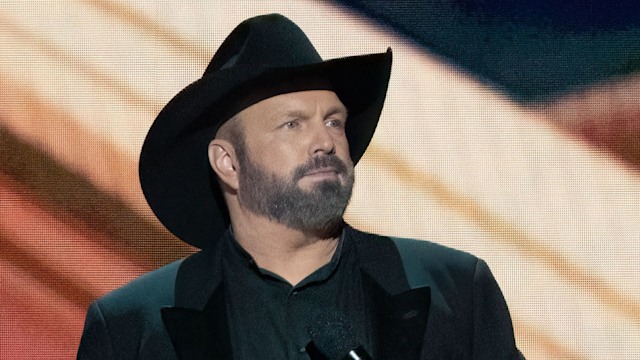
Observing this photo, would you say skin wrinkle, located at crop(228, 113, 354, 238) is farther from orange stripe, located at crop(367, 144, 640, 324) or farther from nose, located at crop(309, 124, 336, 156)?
orange stripe, located at crop(367, 144, 640, 324)

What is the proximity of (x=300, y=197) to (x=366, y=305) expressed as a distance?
0.27 meters

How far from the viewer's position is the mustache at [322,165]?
245 centimetres

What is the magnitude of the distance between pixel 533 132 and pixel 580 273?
0.37m

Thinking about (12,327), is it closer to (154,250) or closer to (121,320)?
(154,250)

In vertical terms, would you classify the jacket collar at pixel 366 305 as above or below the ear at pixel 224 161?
below

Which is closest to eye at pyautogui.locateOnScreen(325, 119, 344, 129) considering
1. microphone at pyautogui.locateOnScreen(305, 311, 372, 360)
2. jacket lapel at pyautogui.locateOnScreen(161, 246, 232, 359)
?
jacket lapel at pyautogui.locateOnScreen(161, 246, 232, 359)

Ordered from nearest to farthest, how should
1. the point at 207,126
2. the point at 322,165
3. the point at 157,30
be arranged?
1. the point at 322,165
2. the point at 207,126
3. the point at 157,30

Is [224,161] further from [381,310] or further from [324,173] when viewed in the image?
[381,310]

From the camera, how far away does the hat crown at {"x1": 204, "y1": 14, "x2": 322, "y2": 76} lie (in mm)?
2549

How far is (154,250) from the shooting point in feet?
10.2

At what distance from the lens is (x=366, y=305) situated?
2.53 m

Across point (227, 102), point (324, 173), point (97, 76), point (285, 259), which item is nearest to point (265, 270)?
point (285, 259)

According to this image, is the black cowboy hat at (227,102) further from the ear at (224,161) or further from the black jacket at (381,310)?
the black jacket at (381,310)

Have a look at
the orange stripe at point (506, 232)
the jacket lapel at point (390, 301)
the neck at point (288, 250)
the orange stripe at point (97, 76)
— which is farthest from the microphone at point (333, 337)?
the orange stripe at point (97, 76)
